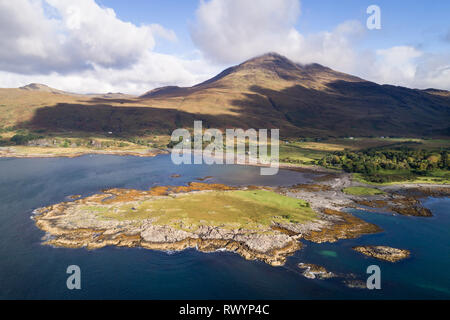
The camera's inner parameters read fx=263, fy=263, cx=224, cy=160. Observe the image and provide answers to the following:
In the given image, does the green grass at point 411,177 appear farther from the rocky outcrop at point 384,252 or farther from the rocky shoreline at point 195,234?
the rocky outcrop at point 384,252

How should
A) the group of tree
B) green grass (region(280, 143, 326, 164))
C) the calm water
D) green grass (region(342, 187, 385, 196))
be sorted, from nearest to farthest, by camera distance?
the calm water → green grass (region(342, 187, 385, 196)) → the group of tree → green grass (region(280, 143, 326, 164))

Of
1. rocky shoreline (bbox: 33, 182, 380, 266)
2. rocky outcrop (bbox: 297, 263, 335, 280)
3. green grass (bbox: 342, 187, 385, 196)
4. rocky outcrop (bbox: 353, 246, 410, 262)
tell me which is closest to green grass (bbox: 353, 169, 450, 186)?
green grass (bbox: 342, 187, 385, 196)

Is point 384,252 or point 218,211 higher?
point 218,211

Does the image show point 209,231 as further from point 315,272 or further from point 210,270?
point 315,272

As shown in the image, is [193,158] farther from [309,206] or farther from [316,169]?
[309,206]

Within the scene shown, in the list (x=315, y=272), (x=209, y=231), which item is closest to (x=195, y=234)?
(x=209, y=231)

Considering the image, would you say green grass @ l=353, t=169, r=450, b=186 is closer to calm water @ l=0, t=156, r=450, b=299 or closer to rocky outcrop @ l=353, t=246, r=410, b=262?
calm water @ l=0, t=156, r=450, b=299
